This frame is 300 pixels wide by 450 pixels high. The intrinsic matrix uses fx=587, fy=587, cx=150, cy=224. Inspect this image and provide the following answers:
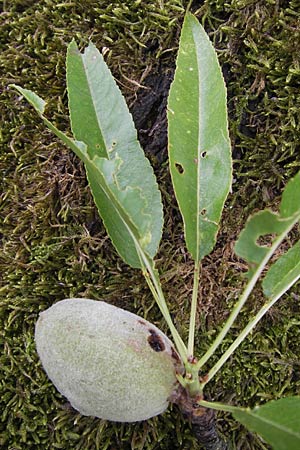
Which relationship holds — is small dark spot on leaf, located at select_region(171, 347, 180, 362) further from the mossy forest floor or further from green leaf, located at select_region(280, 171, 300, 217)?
green leaf, located at select_region(280, 171, 300, 217)

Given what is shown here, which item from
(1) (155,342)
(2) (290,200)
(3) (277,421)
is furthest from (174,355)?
(2) (290,200)

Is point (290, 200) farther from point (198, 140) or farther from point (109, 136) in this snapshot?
point (109, 136)

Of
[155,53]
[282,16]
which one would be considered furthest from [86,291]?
[282,16]

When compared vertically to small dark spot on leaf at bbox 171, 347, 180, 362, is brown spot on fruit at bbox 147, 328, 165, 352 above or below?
above

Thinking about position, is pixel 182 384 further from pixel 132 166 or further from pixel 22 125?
pixel 22 125

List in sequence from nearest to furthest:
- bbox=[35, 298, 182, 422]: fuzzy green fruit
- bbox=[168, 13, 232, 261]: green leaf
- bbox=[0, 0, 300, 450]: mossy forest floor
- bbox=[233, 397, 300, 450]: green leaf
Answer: bbox=[233, 397, 300, 450]: green leaf < bbox=[35, 298, 182, 422]: fuzzy green fruit < bbox=[168, 13, 232, 261]: green leaf < bbox=[0, 0, 300, 450]: mossy forest floor

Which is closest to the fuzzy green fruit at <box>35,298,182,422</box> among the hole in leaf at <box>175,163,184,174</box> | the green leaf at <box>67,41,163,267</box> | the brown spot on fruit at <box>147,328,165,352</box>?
the brown spot on fruit at <box>147,328,165,352</box>
